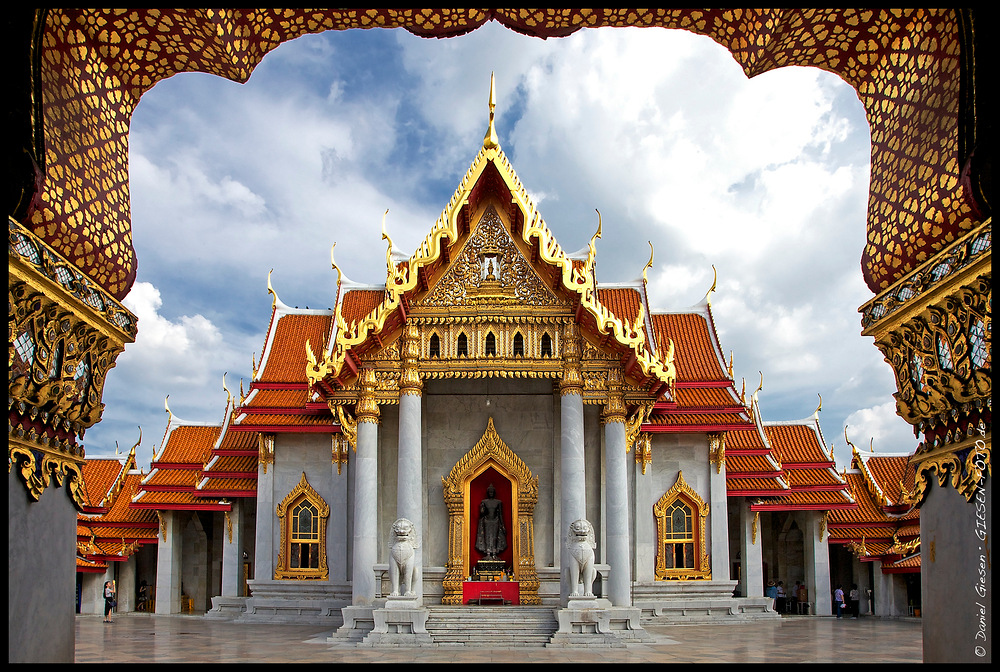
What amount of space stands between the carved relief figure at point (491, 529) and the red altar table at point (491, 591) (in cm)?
105

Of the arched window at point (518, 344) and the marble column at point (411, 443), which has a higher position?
the arched window at point (518, 344)

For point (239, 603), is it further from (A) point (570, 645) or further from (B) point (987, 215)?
(B) point (987, 215)

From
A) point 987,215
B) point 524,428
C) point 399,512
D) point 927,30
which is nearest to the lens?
point 987,215

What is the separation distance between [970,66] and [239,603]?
18.9 metres

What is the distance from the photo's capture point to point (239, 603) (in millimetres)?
19875

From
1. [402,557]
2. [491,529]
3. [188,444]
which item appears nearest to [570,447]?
[491,529]

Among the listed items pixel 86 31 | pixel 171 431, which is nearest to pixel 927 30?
pixel 86 31

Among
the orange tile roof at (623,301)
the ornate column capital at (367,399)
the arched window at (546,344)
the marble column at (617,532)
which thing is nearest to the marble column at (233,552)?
the ornate column capital at (367,399)

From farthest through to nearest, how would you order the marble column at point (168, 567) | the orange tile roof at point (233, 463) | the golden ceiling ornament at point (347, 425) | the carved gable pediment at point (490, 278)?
the marble column at point (168, 567) < the orange tile roof at point (233, 463) < the golden ceiling ornament at point (347, 425) < the carved gable pediment at point (490, 278)

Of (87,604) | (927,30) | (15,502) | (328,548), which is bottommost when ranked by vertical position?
(87,604)

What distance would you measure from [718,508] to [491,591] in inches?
226

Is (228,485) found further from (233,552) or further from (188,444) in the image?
(188,444)

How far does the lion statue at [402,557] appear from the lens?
43.0ft

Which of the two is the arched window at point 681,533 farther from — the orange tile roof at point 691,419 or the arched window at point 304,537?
the arched window at point 304,537
